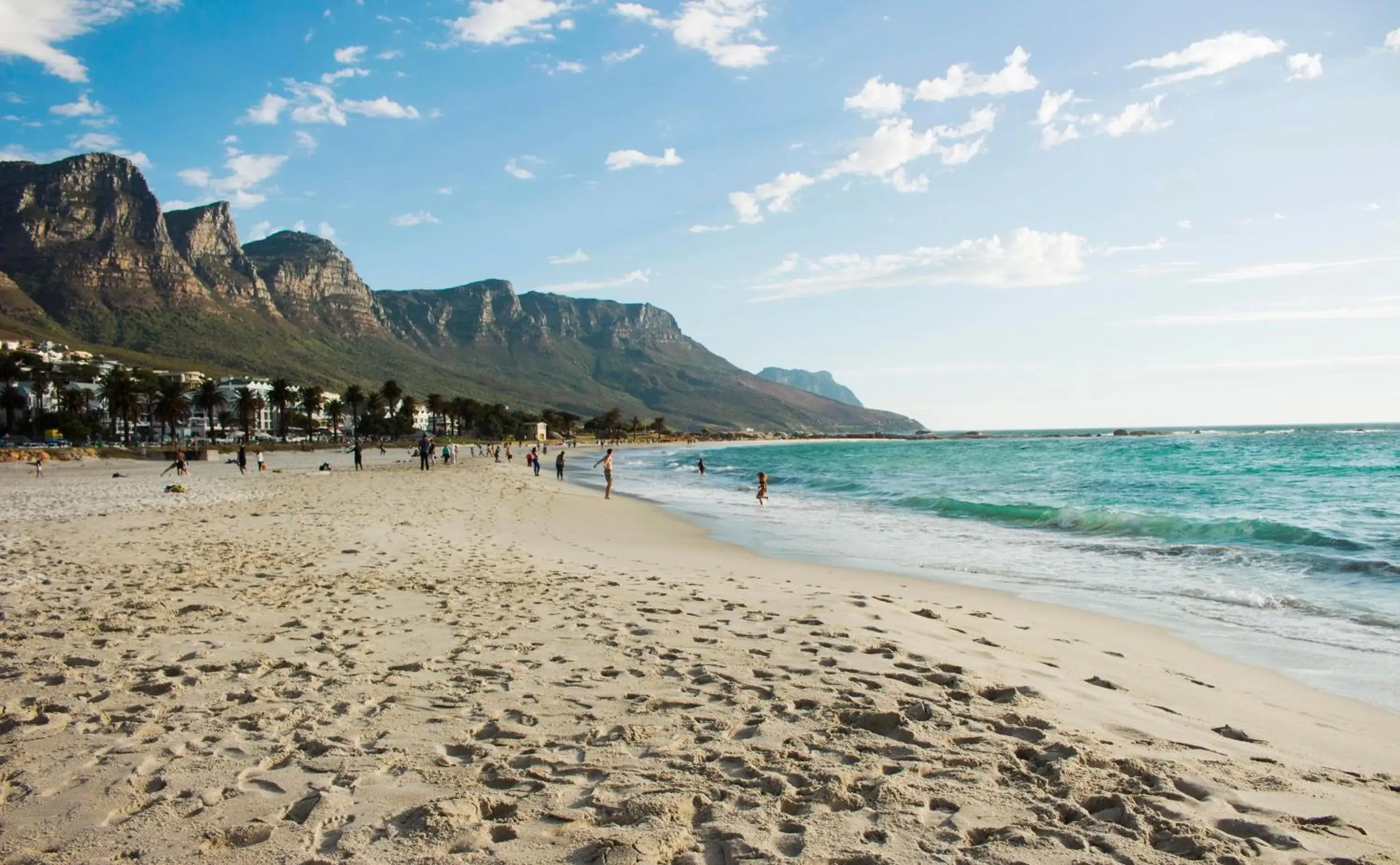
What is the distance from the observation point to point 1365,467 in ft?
122

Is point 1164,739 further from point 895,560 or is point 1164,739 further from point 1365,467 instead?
point 1365,467

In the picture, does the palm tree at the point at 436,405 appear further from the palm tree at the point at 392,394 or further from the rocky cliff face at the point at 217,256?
the rocky cliff face at the point at 217,256

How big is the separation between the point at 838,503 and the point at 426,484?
54.6 ft

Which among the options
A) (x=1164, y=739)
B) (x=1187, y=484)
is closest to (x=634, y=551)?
(x=1164, y=739)

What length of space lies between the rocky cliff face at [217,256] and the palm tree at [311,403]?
57664mm

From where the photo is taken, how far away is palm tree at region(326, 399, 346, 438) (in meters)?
118

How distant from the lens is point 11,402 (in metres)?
91.2

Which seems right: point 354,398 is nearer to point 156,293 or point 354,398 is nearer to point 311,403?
point 311,403

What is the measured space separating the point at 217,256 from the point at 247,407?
100501 mm

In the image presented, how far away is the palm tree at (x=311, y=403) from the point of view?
116 m

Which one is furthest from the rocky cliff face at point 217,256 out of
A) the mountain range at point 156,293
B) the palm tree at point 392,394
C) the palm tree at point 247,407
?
the palm tree at point 392,394

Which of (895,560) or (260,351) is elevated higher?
(260,351)

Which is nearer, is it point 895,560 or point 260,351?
point 895,560

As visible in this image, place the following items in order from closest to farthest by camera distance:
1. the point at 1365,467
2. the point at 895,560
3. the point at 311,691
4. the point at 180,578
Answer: the point at 311,691, the point at 180,578, the point at 895,560, the point at 1365,467
